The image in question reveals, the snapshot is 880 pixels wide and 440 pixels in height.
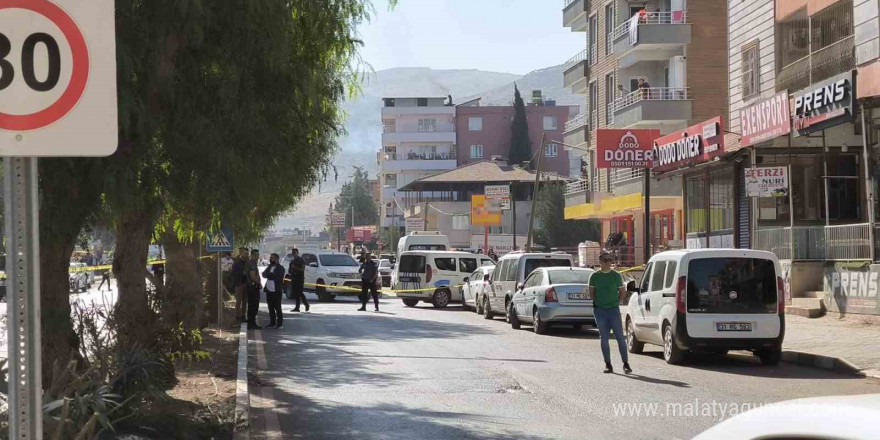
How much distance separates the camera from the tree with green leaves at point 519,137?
4695 inches

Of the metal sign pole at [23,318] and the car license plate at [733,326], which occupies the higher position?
the metal sign pole at [23,318]

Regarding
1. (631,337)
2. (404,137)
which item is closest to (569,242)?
(404,137)

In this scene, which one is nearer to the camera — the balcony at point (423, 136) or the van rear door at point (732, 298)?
the van rear door at point (732, 298)

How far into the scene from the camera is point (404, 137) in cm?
12206

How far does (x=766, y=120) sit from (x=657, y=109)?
18.8m

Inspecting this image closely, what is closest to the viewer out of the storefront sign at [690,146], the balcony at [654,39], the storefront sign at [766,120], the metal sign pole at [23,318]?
the metal sign pole at [23,318]

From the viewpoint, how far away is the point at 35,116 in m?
3.94

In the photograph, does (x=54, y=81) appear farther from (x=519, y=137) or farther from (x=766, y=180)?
(x=519, y=137)

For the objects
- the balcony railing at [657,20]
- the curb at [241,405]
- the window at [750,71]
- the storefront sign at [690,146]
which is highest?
the balcony railing at [657,20]

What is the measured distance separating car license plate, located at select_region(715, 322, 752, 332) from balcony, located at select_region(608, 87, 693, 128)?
27881mm

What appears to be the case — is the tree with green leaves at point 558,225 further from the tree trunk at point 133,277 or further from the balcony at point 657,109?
the tree trunk at point 133,277

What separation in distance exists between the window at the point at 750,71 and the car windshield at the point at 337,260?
18.2 m

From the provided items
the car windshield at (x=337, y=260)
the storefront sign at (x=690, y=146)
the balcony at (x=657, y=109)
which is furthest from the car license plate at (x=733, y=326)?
the car windshield at (x=337, y=260)

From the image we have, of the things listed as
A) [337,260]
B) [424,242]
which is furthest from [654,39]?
[337,260]
